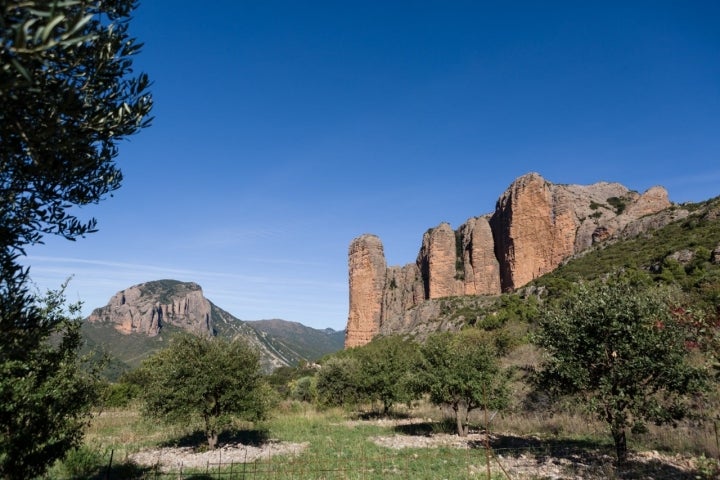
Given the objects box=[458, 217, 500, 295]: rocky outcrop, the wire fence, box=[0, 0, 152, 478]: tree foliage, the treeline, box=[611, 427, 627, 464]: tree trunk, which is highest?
box=[458, 217, 500, 295]: rocky outcrop

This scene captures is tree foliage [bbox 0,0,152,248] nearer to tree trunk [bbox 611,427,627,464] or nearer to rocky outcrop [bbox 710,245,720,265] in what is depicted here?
tree trunk [bbox 611,427,627,464]

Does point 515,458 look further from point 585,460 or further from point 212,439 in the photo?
point 212,439

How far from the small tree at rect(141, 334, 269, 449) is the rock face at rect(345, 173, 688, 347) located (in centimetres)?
7690

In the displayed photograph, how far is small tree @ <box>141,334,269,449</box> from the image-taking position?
21.3 meters

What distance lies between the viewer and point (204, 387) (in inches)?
834

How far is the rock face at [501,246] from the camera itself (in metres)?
89.4

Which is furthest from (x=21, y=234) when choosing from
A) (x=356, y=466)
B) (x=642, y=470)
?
(x=642, y=470)

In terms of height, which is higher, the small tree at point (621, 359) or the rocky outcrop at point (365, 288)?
the rocky outcrop at point (365, 288)

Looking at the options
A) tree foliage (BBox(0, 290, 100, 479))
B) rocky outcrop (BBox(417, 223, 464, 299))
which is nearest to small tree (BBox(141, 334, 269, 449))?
tree foliage (BBox(0, 290, 100, 479))

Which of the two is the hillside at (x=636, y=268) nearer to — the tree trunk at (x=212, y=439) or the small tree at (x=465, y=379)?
the small tree at (x=465, y=379)

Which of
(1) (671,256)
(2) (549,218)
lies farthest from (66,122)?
(2) (549,218)

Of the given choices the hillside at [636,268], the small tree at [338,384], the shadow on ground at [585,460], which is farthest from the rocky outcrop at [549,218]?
the shadow on ground at [585,460]

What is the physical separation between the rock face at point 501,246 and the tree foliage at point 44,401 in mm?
85050

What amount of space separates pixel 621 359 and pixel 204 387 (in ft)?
64.6
